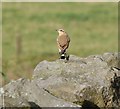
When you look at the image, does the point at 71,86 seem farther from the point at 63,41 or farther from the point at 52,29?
the point at 52,29

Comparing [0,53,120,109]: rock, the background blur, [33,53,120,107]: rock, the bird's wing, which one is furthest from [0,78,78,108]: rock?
the background blur

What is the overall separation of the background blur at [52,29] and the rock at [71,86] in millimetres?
18782

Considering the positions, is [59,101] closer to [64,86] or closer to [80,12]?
[64,86]

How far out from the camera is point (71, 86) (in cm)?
1145

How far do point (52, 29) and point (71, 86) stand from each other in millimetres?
34519

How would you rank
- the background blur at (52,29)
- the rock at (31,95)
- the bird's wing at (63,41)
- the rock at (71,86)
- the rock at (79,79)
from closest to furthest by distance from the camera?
the rock at (31,95) < the rock at (71,86) < the rock at (79,79) < the bird's wing at (63,41) < the background blur at (52,29)

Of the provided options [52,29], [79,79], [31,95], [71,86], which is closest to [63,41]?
[79,79]

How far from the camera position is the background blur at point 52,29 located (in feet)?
123

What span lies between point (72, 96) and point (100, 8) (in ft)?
140

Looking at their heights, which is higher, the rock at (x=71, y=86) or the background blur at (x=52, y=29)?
the background blur at (x=52, y=29)

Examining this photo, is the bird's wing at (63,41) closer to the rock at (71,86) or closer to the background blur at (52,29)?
the rock at (71,86)

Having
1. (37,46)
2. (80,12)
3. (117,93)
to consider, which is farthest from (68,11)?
(117,93)

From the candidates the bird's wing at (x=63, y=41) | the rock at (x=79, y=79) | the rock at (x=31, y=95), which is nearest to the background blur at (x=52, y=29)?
the bird's wing at (x=63, y=41)

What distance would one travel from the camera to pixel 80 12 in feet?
170
